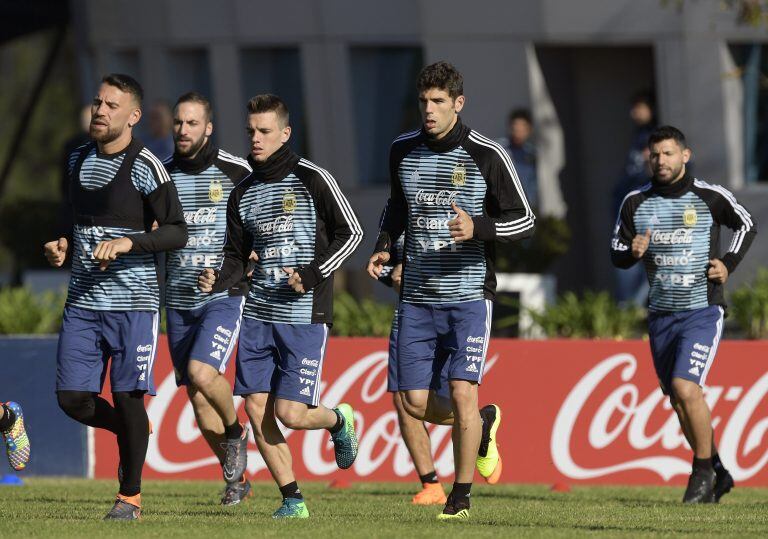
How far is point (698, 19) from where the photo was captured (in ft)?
66.0

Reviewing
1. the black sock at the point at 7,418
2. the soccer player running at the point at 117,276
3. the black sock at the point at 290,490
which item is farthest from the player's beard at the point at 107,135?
the black sock at the point at 290,490

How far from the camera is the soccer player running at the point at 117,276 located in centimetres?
968

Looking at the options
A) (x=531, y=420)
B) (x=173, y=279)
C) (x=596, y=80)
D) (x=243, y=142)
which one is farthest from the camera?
(x=243, y=142)

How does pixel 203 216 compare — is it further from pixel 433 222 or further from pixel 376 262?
pixel 433 222

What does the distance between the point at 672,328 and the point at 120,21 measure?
14130 millimetres

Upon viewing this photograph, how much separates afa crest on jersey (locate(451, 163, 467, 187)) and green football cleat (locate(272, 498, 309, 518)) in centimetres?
→ 205

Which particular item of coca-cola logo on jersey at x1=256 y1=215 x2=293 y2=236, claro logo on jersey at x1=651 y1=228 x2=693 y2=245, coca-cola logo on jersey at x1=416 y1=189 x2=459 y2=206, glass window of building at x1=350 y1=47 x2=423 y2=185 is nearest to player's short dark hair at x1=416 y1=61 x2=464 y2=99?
coca-cola logo on jersey at x1=416 y1=189 x2=459 y2=206

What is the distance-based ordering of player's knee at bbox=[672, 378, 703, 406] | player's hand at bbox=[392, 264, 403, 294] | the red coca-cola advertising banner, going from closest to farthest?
1. player's hand at bbox=[392, 264, 403, 294]
2. player's knee at bbox=[672, 378, 703, 406]
3. the red coca-cola advertising banner

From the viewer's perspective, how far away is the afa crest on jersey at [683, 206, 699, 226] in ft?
38.8

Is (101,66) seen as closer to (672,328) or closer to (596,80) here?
(596,80)

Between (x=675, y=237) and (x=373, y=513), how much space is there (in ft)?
9.92

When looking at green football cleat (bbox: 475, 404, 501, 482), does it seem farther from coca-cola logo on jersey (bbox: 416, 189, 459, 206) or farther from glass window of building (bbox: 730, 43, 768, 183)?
glass window of building (bbox: 730, 43, 768, 183)

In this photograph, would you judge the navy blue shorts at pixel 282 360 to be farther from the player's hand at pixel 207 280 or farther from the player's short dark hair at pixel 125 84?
the player's short dark hair at pixel 125 84

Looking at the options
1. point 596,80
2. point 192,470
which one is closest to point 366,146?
point 596,80
